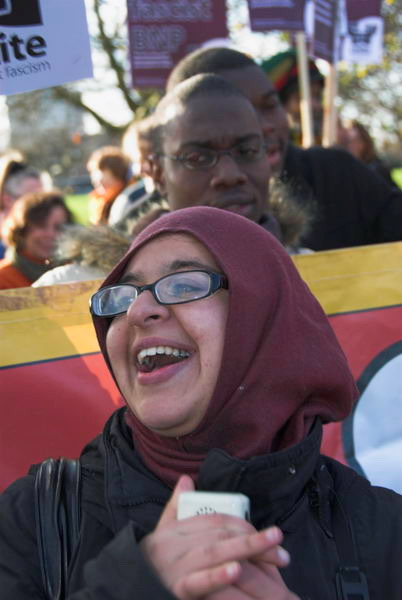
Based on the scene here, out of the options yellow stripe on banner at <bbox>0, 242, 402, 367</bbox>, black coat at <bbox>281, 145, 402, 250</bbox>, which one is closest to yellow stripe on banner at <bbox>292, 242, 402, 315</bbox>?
yellow stripe on banner at <bbox>0, 242, 402, 367</bbox>

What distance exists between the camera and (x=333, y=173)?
4.02m

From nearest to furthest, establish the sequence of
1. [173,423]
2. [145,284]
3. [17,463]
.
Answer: [173,423]
[145,284]
[17,463]

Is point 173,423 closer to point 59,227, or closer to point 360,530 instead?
point 360,530

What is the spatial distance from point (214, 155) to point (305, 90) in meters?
3.19

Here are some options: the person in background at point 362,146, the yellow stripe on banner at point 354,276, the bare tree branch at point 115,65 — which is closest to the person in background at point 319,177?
the yellow stripe on banner at point 354,276

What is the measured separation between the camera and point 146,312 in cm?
177

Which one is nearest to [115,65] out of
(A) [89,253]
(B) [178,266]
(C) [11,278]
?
(C) [11,278]

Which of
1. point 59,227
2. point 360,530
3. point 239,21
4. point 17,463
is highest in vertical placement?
point 360,530

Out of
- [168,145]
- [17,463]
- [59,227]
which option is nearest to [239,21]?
[59,227]

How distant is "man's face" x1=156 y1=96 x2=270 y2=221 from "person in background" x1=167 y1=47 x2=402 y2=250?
728 millimetres

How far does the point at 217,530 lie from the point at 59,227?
3.63 metres

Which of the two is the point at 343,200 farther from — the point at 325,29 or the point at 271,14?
the point at 325,29

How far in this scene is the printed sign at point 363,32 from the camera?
6.89 m

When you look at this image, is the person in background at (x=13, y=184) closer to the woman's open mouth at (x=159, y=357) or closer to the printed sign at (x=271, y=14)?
the printed sign at (x=271, y=14)
